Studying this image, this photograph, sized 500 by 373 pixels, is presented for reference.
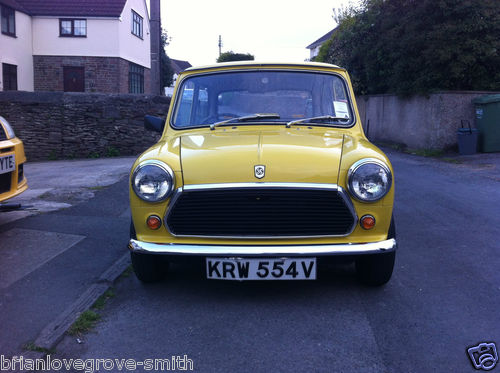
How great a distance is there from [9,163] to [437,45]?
12.0 m

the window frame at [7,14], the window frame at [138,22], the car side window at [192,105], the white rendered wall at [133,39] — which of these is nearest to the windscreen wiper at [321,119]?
the car side window at [192,105]

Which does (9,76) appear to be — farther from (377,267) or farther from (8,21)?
(377,267)

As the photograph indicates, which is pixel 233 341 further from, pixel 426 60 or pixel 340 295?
pixel 426 60

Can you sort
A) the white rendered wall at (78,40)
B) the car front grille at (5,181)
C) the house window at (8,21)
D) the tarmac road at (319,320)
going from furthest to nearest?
1. the white rendered wall at (78,40)
2. the house window at (8,21)
3. the car front grille at (5,181)
4. the tarmac road at (319,320)

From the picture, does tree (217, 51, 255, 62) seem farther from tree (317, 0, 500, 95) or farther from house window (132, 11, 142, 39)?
tree (317, 0, 500, 95)

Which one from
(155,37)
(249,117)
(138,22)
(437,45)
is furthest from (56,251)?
(138,22)

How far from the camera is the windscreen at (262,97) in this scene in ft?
15.5

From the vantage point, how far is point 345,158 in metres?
3.66

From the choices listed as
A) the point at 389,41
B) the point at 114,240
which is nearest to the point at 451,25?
the point at 389,41

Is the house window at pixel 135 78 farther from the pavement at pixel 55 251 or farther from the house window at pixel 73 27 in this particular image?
the pavement at pixel 55 251

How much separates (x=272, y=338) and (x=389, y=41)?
1518 centimetres

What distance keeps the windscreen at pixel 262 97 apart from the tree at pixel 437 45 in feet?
33.6

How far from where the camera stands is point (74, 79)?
26359mm

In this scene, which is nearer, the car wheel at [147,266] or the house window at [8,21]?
the car wheel at [147,266]
